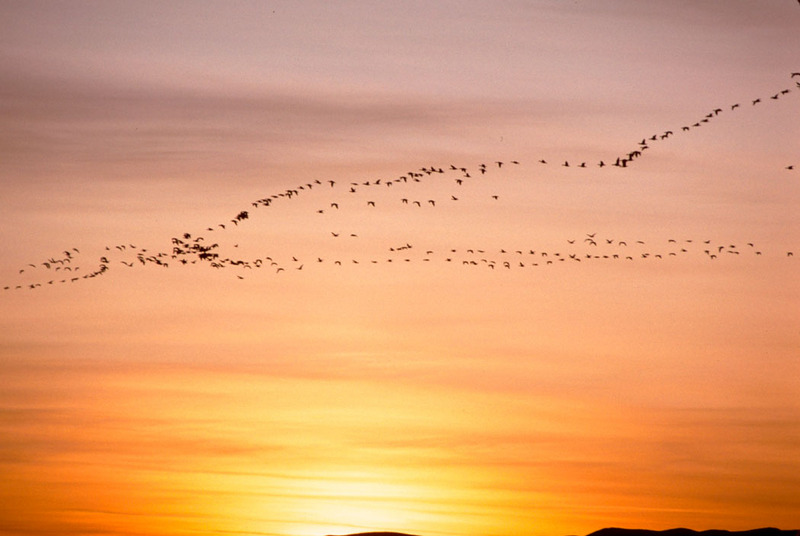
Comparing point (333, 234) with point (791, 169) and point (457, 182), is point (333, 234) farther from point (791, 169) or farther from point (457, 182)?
point (791, 169)

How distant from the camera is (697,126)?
5947 cm

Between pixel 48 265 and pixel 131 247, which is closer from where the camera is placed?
pixel 131 247

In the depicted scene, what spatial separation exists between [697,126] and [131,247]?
3378cm

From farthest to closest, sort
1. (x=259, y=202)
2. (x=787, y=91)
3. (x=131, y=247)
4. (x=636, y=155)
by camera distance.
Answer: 1. (x=131, y=247)
2. (x=259, y=202)
3. (x=636, y=155)
4. (x=787, y=91)

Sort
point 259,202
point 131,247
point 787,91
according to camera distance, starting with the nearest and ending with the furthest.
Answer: point 787,91 → point 259,202 → point 131,247

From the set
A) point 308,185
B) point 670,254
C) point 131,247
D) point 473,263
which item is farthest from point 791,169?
point 131,247

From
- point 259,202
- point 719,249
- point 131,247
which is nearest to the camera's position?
point 719,249

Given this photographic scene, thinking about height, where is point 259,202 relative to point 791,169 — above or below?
above

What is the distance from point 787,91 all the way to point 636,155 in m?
7.81

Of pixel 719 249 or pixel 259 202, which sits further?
pixel 259 202

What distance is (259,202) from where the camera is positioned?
72000 millimetres

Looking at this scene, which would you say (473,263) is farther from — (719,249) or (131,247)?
(131,247)

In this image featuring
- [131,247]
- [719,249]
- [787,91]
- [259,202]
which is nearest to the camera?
[787,91]

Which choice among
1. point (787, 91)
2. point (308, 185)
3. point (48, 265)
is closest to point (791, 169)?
point (787, 91)
